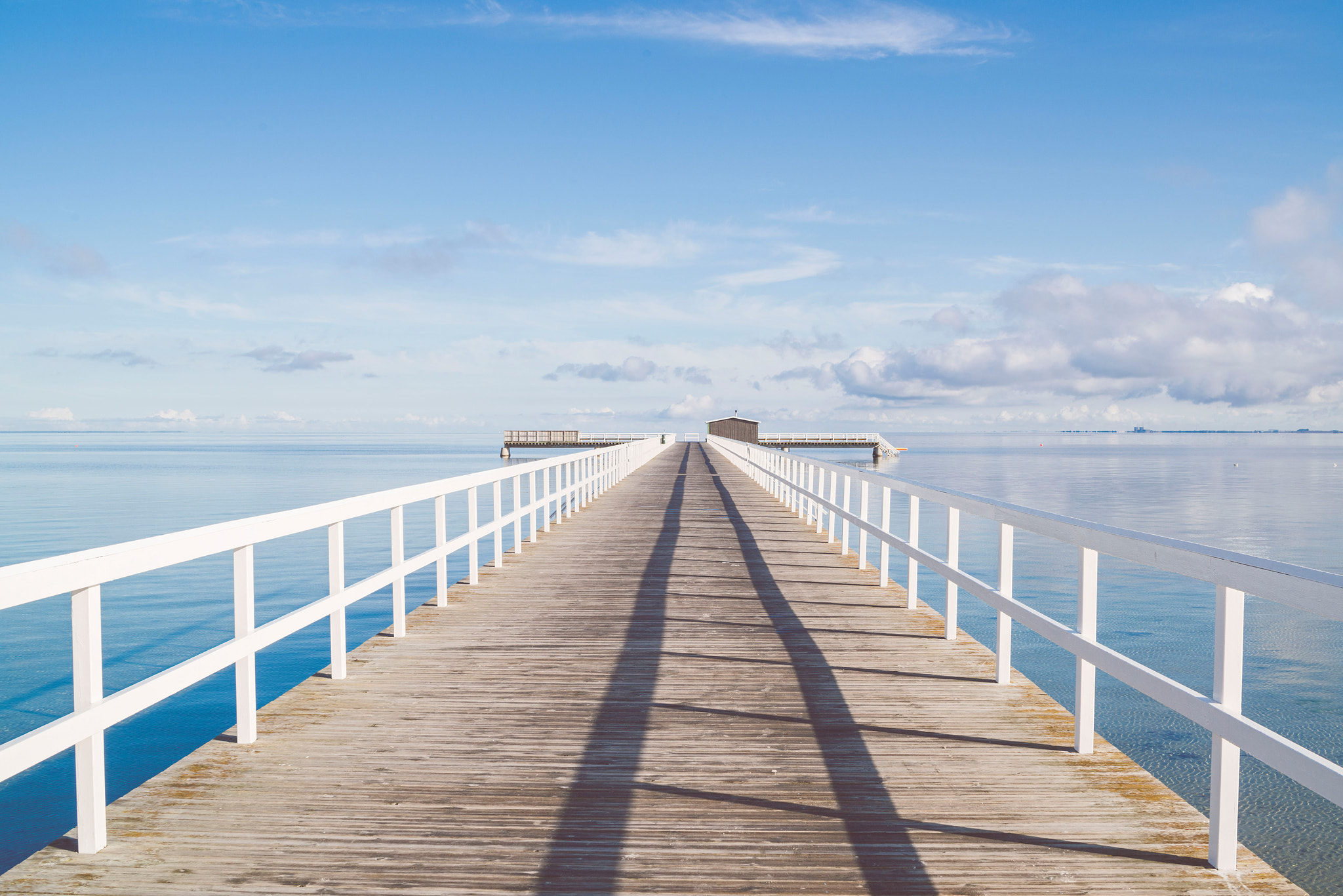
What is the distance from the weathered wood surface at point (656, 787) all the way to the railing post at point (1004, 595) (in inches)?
4.8

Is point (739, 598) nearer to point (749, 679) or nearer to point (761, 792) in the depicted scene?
point (749, 679)

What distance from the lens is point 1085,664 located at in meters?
4.14

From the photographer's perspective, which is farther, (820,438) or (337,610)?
(820,438)

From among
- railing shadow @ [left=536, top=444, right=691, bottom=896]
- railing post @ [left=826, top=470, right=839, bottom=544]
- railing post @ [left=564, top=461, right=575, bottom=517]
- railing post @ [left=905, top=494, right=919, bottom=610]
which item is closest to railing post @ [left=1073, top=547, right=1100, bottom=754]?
railing shadow @ [left=536, top=444, right=691, bottom=896]

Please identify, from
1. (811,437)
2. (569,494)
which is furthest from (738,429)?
(569,494)

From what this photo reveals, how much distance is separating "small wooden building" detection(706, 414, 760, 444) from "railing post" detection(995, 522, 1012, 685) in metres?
85.1

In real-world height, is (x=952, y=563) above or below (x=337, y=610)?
above

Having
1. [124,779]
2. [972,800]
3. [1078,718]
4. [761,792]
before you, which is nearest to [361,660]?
[761,792]

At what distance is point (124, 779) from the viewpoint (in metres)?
9.88

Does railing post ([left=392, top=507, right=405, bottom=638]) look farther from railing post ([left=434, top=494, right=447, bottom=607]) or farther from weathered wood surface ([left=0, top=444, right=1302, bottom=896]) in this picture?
railing post ([left=434, top=494, right=447, bottom=607])

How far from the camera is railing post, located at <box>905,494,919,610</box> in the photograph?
7.29m

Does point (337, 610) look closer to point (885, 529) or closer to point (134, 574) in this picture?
point (134, 574)

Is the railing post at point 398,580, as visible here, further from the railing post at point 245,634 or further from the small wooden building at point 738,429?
the small wooden building at point 738,429

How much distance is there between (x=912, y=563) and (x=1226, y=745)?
4459 mm
